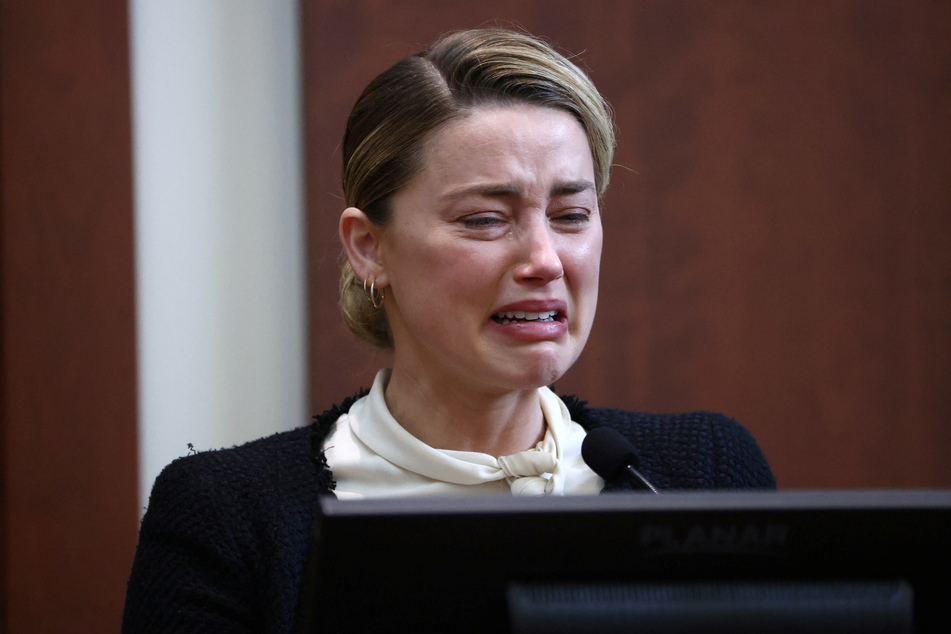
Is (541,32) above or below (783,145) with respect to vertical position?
above

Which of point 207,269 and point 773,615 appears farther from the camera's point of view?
point 207,269

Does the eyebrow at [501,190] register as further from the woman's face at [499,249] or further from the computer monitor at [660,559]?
the computer monitor at [660,559]

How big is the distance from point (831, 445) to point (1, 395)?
1948 millimetres

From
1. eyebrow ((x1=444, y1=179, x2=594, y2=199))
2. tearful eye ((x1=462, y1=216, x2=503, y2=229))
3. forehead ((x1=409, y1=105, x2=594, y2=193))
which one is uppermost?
forehead ((x1=409, y1=105, x2=594, y2=193))

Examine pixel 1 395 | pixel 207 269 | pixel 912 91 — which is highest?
pixel 912 91

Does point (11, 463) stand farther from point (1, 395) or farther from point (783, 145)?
point (783, 145)

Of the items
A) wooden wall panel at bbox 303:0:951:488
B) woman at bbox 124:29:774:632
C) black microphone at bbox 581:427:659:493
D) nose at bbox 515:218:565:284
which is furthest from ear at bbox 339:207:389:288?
wooden wall panel at bbox 303:0:951:488

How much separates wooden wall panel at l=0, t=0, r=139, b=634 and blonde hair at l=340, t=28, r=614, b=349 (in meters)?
0.89

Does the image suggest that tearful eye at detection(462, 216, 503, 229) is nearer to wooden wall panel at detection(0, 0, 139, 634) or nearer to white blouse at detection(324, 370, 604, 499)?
white blouse at detection(324, 370, 604, 499)

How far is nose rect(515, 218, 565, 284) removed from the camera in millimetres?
1295

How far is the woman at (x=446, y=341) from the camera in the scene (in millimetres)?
1312

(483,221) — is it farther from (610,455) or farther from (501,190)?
(610,455)

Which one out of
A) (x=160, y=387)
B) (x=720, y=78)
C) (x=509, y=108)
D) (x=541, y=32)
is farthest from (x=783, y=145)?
(x=160, y=387)

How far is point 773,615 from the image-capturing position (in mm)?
583
